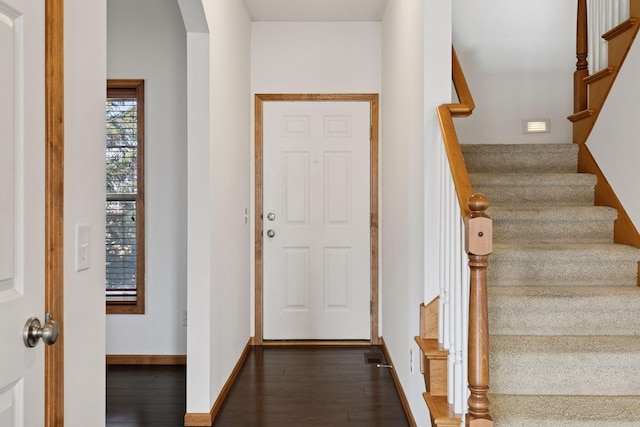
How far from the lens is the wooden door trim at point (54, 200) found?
1124 mm

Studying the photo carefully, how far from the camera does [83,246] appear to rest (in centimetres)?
129

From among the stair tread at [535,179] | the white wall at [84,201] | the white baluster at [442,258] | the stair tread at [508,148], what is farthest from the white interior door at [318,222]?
the white wall at [84,201]

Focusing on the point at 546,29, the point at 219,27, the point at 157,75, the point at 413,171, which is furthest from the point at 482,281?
the point at 546,29

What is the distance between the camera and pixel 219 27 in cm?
291

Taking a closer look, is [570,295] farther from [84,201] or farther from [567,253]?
[84,201]

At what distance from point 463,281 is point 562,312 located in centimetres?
84

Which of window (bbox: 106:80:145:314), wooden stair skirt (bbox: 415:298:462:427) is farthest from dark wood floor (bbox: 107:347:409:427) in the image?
wooden stair skirt (bbox: 415:298:462:427)

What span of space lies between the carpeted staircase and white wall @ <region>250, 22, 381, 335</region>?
178 cm

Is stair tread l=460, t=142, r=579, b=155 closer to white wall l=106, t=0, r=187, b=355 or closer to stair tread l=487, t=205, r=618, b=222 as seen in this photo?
stair tread l=487, t=205, r=618, b=222

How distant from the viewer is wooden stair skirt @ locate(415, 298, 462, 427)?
6.05ft

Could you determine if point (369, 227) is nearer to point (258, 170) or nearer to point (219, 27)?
point (258, 170)

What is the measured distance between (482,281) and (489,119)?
2.92m

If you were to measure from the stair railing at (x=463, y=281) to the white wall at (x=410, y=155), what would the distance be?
193mm

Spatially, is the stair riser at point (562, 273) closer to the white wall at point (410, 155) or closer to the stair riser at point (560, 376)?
the white wall at point (410, 155)
